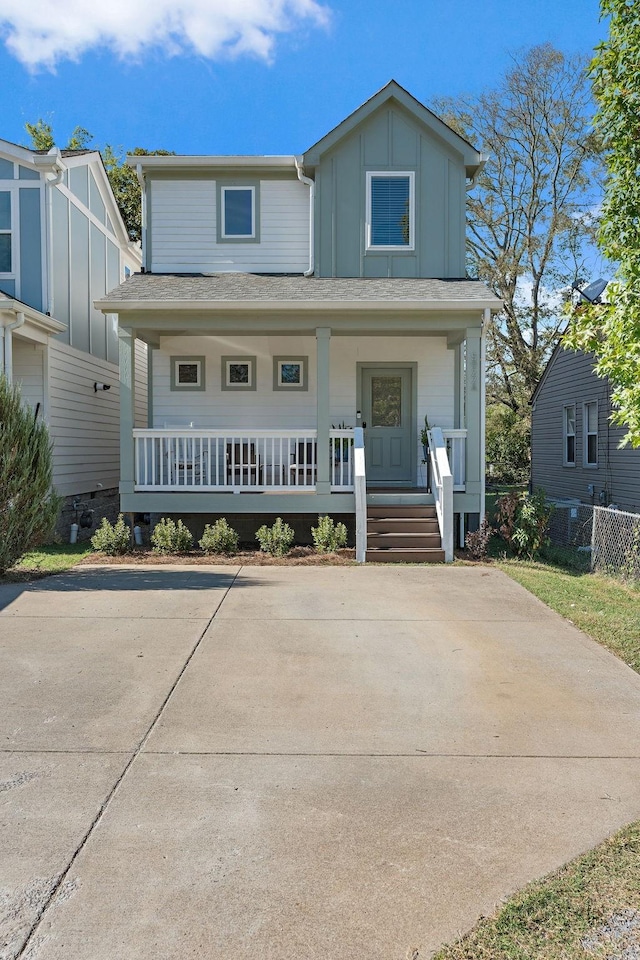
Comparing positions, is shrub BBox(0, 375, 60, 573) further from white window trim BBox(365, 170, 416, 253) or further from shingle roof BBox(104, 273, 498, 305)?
white window trim BBox(365, 170, 416, 253)

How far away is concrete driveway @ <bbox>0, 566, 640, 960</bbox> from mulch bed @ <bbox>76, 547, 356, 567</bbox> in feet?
9.68

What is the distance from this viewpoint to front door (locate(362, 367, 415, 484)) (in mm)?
12562

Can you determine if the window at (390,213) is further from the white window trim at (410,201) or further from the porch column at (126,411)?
the porch column at (126,411)

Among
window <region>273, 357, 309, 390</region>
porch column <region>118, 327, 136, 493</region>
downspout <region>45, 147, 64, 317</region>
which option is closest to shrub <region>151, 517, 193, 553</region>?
porch column <region>118, 327, 136, 493</region>

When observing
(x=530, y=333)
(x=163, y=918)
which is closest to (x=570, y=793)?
(x=163, y=918)

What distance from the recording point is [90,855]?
274 cm

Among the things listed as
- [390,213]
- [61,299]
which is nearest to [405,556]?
[390,213]

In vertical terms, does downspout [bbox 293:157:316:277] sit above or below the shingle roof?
above

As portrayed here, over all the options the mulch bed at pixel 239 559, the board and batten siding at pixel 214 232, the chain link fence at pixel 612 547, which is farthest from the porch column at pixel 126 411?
the chain link fence at pixel 612 547

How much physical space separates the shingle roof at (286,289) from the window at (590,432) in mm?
5201

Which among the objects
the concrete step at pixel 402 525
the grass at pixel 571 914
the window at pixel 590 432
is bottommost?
the grass at pixel 571 914

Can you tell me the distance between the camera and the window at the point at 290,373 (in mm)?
12594

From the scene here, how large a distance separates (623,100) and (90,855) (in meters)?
6.47

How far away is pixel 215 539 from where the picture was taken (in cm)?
1008
